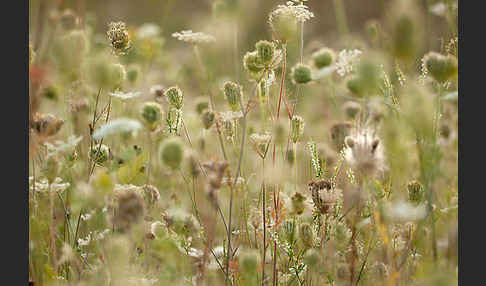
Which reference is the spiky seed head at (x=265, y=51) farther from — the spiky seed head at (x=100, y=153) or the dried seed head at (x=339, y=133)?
the spiky seed head at (x=100, y=153)

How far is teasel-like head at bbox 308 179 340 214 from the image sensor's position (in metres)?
0.97

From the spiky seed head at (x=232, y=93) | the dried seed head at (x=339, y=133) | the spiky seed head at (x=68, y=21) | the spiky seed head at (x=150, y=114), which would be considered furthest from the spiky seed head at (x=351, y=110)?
the spiky seed head at (x=68, y=21)

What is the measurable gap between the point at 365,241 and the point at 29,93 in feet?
2.42

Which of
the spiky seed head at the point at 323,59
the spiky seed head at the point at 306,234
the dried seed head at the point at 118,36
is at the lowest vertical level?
the spiky seed head at the point at 306,234

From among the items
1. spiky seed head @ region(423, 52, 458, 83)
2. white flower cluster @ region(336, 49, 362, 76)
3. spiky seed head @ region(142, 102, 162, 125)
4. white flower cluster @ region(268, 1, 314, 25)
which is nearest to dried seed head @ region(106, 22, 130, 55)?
spiky seed head @ region(142, 102, 162, 125)

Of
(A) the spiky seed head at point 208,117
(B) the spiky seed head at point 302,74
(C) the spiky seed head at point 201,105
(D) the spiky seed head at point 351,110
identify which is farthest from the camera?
(C) the spiky seed head at point 201,105

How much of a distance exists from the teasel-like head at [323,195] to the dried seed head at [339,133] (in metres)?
0.16

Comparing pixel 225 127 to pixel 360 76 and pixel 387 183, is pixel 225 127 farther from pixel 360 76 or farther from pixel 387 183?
pixel 360 76

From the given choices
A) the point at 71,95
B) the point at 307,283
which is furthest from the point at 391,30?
the point at 71,95

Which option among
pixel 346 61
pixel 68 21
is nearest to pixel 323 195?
pixel 346 61

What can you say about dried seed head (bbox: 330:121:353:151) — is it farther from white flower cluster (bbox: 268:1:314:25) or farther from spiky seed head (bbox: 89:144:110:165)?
spiky seed head (bbox: 89:144:110:165)

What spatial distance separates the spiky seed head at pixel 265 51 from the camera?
1.02m

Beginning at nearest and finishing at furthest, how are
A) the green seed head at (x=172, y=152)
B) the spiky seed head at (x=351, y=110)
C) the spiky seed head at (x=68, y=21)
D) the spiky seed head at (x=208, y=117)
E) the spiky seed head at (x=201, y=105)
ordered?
the green seed head at (x=172, y=152), the spiky seed head at (x=208, y=117), the spiky seed head at (x=351, y=110), the spiky seed head at (x=201, y=105), the spiky seed head at (x=68, y=21)

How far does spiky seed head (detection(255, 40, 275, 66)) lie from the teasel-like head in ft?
0.82
